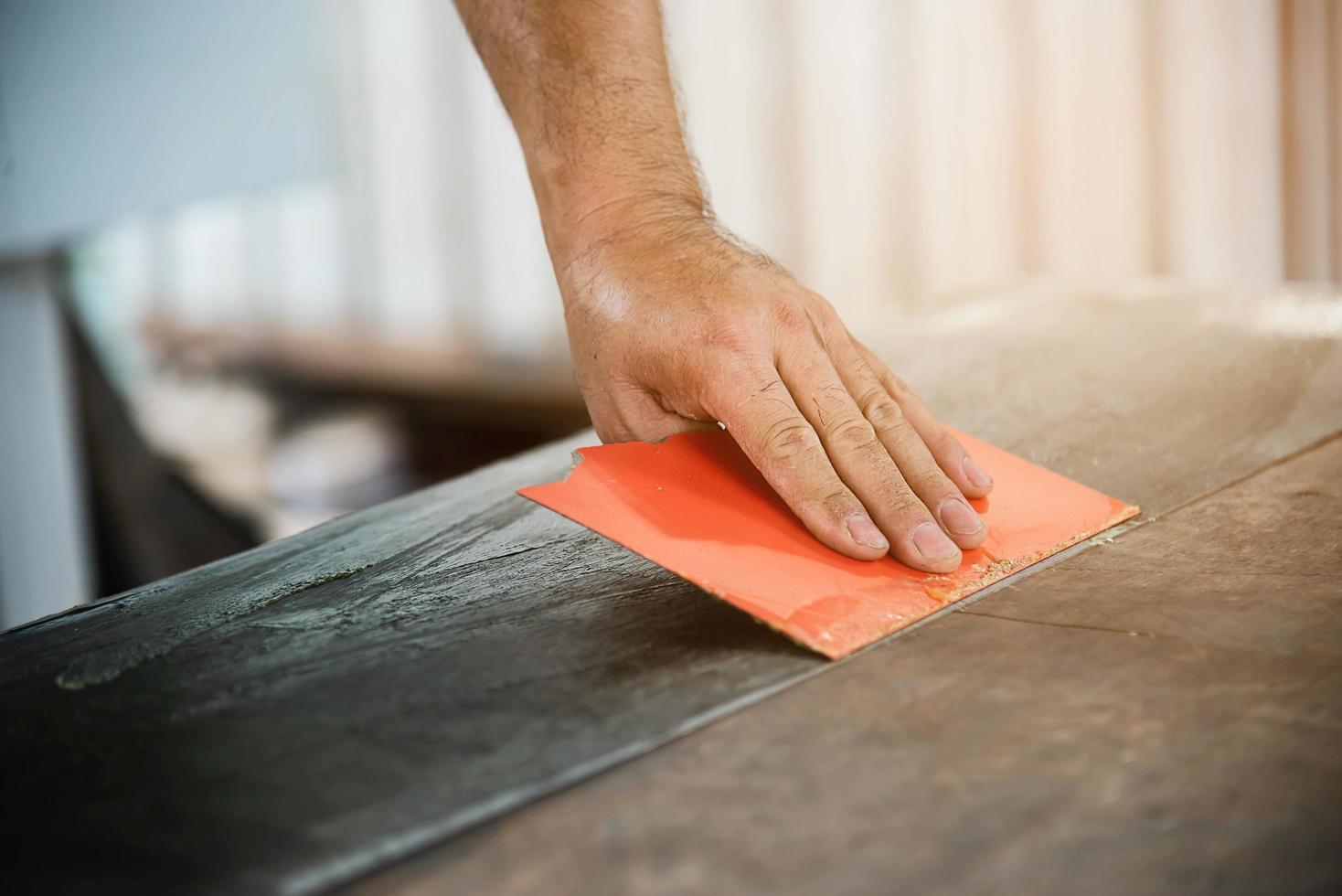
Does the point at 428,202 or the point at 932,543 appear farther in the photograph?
the point at 428,202

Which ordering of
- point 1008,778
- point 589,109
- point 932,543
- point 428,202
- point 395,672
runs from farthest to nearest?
point 428,202 → point 589,109 → point 932,543 → point 395,672 → point 1008,778

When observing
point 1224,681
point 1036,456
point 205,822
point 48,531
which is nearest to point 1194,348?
point 1036,456

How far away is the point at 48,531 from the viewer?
208 cm

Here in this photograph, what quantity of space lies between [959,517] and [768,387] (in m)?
0.17

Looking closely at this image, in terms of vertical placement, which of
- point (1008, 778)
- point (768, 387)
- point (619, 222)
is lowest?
point (1008, 778)

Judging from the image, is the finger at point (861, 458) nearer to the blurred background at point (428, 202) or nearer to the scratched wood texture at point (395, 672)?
the scratched wood texture at point (395, 672)

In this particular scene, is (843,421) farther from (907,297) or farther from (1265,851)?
(907,297)

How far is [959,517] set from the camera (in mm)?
722

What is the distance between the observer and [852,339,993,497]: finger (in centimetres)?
80

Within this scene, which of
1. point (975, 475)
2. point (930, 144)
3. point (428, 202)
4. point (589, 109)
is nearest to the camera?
point (975, 475)

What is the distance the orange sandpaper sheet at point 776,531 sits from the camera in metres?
0.63

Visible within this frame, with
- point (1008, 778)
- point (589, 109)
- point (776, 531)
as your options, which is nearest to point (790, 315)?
point (776, 531)

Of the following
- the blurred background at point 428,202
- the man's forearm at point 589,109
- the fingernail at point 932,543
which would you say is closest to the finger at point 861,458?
the fingernail at point 932,543

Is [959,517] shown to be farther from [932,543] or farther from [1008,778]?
[1008,778]
